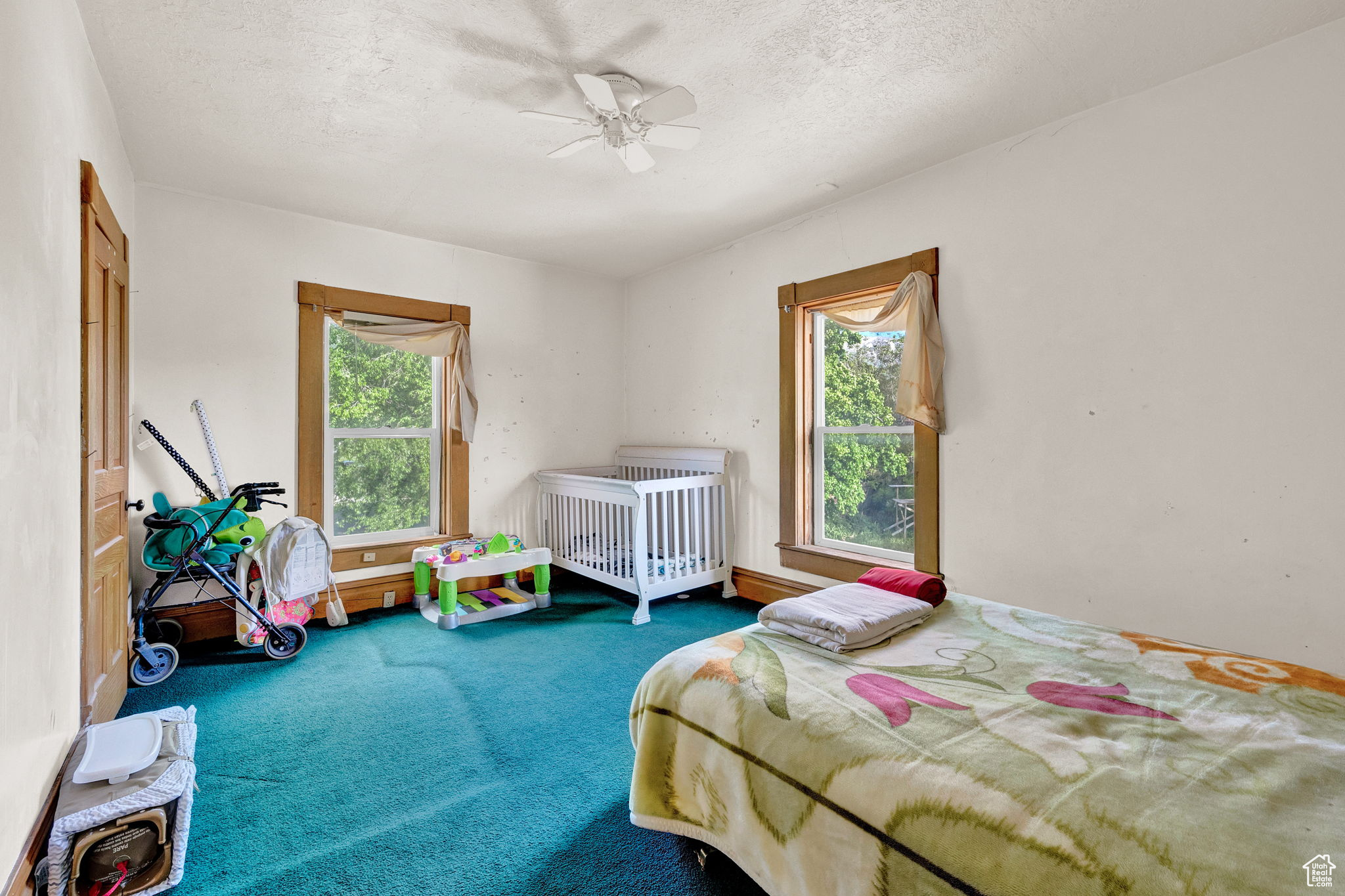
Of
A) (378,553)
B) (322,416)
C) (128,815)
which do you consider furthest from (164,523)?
(128,815)

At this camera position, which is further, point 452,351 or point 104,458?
point 452,351

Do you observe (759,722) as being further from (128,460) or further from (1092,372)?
(128,460)

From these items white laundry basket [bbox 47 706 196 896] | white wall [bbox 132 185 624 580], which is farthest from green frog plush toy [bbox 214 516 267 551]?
white laundry basket [bbox 47 706 196 896]

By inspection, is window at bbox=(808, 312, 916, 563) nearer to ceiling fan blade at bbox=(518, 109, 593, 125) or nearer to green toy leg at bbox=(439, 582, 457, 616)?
ceiling fan blade at bbox=(518, 109, 593, 125)

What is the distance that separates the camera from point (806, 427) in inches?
145

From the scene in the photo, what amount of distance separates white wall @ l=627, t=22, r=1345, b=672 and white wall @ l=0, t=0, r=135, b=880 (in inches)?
126

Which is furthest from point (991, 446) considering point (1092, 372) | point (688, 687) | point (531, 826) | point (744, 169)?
point (531, 826)

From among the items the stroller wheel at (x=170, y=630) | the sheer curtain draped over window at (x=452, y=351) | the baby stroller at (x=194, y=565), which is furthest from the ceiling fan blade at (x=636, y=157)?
the stroller wheel at (x=170, y=630)

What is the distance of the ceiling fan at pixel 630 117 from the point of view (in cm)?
210

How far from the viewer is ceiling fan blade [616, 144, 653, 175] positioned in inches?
95.3

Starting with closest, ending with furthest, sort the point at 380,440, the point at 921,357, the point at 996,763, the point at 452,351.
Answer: the point at 996,763 → the point at 921,357 → the point at 380,440 → the point at 452,351

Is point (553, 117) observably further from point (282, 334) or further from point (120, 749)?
point (120, 749)

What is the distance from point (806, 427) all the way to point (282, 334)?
318cm

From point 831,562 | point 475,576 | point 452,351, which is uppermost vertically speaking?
point 452,351
